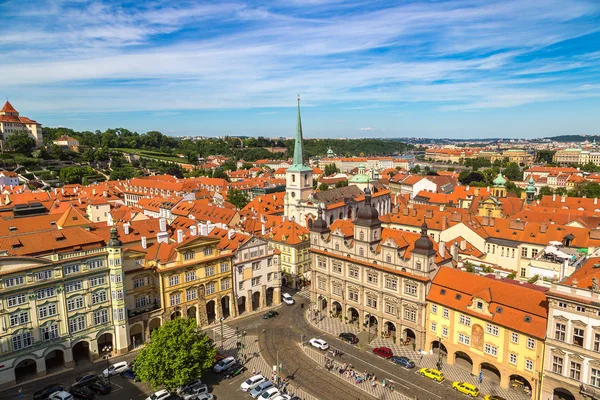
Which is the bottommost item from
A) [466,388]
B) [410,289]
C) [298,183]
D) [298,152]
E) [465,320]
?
[466,388]

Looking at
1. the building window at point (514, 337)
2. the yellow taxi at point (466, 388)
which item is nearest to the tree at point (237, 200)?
the yellow taxi at point (466, 388)

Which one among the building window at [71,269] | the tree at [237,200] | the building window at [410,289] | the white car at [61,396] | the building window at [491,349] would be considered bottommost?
the white car at [61,396]

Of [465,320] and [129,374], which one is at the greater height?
[465,320]

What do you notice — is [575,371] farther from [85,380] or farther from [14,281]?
[14,281]

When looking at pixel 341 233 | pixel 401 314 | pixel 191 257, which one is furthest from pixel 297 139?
→ pixel 401 314

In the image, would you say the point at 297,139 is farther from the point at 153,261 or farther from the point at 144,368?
the point at 144,368

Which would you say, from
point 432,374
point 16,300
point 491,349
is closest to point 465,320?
point 491,349

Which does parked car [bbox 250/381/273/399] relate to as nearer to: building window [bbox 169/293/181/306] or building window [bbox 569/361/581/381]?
building window [bbox 169/293/181/306]

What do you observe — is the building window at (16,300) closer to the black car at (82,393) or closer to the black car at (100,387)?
the black car at (82,393)
